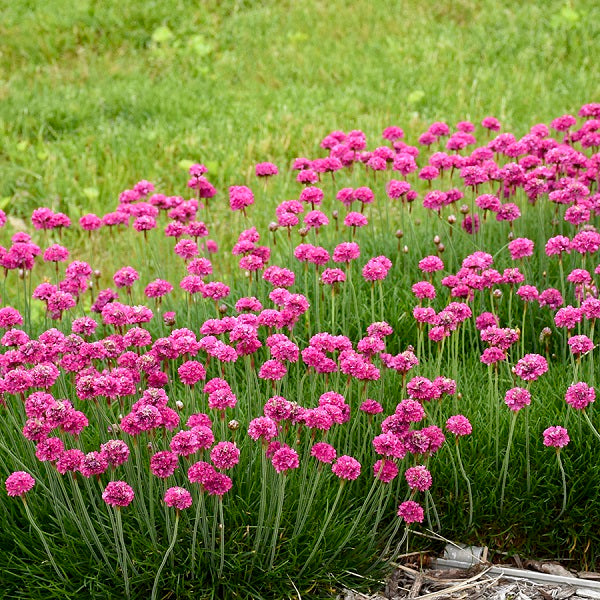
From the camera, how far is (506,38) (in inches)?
368

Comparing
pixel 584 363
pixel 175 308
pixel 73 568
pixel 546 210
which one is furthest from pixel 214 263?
pixel 73 568

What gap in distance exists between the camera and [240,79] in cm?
936

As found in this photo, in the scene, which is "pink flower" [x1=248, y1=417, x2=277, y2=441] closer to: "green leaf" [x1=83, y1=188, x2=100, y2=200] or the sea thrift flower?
the sea thrift flower

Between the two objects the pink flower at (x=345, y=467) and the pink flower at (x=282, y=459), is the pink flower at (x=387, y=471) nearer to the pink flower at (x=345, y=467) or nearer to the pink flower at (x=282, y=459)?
the pink flower at (x=345, y=467)

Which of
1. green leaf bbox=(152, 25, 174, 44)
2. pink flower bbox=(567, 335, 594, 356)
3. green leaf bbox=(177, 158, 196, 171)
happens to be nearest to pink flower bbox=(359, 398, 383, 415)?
pink flower bbox=(567, 335, 594, 356)

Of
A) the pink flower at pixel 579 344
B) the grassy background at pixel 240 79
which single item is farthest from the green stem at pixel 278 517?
the grassy background at pixel 240 79

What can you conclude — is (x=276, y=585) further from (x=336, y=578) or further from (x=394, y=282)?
(x=394, y=282)

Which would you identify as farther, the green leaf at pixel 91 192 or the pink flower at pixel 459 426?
the green leaf at pixel 91 192

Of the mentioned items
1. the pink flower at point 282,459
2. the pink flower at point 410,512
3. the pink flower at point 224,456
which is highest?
the pink flower at point 224,456

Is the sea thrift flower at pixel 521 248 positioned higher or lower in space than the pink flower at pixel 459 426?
higher

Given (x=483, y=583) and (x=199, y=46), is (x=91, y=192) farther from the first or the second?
(x=483, y=583)

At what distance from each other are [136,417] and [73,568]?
0.70 m

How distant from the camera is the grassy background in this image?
743 cm

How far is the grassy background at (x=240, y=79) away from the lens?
7.43 m
